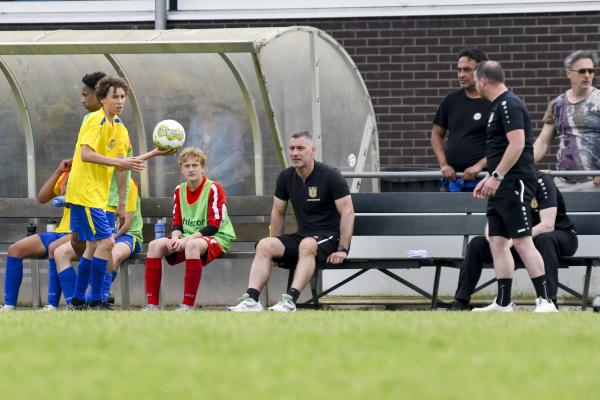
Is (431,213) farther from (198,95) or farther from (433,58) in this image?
(433,58)

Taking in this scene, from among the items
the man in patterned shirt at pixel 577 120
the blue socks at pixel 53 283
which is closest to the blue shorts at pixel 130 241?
the blue socks at pixel 53 283

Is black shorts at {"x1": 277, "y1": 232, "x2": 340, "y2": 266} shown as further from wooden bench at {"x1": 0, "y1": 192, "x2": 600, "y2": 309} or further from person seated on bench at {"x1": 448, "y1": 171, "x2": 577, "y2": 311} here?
person seated on bench at {"x1": 448, "y1": 171, "x2": 577, "y2": 311}

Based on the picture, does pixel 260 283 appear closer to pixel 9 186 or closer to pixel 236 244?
pixel 236 244

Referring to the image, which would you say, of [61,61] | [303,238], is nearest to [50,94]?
[61,61]

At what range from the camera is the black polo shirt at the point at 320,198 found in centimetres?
1092

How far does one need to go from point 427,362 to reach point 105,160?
5.20m

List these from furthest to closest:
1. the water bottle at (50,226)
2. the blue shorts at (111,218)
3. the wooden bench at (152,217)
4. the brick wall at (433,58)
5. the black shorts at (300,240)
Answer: the brick wall at (433,58) → the water bottle at (50,226) → the wooden bench at (152,217) → the blue shorts at (111,218) → the black shorts at (300,240)

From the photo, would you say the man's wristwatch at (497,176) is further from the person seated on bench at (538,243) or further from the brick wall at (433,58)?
the brick wall at (433,58)

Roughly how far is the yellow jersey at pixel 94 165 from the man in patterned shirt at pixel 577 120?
10.2 ft

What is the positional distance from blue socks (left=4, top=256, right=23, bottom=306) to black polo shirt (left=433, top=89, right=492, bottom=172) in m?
3.51

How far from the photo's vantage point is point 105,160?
→ 10414mm

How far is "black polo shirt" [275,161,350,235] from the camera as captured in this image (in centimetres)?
1092

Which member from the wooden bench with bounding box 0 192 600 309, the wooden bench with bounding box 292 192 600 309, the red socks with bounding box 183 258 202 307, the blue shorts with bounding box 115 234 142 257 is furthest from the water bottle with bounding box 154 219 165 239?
the wooden bench with bounding box 292 192 600 309

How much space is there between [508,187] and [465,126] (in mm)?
1828
